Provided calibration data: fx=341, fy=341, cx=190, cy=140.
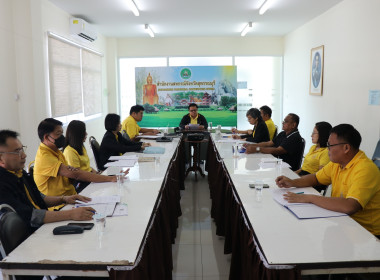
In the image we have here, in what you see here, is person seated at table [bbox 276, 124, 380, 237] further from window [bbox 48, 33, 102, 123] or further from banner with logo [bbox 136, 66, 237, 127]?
banner with logo [bbox 136, 66, 237, 127]

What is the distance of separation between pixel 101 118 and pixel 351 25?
19.4 ft

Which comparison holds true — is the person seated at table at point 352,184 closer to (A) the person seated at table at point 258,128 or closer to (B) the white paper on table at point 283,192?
(B) the white paper on table at point 283,192

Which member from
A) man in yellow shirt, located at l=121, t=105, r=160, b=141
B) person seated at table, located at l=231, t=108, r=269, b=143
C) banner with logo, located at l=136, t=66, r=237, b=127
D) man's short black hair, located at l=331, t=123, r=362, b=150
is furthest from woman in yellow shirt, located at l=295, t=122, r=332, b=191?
banner with logo, located at l=136, t=66, r=237, b=127

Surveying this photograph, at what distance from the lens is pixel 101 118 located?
8.57m

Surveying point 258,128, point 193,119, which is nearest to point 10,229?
point 258,128

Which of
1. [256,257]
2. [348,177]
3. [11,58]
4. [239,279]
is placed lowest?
[239,279]

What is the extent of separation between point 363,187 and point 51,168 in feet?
7.13

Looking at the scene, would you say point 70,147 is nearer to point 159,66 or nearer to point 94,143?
point 94,143

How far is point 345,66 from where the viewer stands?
540cm

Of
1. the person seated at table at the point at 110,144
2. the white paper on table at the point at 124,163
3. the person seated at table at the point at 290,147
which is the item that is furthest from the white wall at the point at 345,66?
the person seated at table at the point at 110,144

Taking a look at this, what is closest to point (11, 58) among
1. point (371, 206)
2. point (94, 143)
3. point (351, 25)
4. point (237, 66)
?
point (94, 143)

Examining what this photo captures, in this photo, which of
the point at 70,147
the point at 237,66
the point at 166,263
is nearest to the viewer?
the point at 166,263

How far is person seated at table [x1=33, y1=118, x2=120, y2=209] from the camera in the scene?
2623mm

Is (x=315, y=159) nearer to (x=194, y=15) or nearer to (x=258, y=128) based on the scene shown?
(x=258, y=128)
